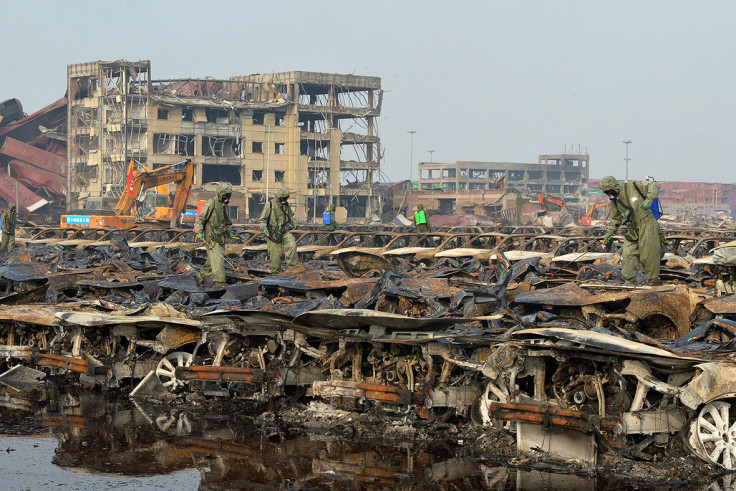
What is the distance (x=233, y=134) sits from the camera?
6544cm

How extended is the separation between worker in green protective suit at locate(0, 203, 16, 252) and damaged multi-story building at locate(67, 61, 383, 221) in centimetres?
3859

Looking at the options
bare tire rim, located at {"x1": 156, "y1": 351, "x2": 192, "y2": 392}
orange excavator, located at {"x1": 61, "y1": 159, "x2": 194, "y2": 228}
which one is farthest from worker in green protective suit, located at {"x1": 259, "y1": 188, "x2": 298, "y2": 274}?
orange excavator, located at {"x1": 61, "y1": 159, "x2": 194, "y2": 228}

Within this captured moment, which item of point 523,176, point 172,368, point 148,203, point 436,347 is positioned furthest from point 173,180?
point 523,176

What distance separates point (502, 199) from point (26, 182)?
3690cm

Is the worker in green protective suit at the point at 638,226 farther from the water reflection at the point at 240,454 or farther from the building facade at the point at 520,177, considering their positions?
the building facade at the point at 520,177

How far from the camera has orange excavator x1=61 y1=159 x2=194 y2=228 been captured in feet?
106

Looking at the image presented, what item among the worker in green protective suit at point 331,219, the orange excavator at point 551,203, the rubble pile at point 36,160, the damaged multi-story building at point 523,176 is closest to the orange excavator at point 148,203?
the worker in green protective suit at point 331,219

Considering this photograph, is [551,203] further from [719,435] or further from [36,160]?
[719,435]

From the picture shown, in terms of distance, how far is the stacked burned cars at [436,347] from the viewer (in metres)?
6.62

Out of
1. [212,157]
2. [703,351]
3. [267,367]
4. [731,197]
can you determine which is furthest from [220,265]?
[731,197]

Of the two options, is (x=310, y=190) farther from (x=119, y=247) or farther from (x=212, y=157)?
(x=119, y=247)

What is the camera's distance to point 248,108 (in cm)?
6594

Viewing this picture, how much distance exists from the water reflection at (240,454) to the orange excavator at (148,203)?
23.5 meters

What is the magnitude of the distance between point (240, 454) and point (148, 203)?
29563 millimetres
